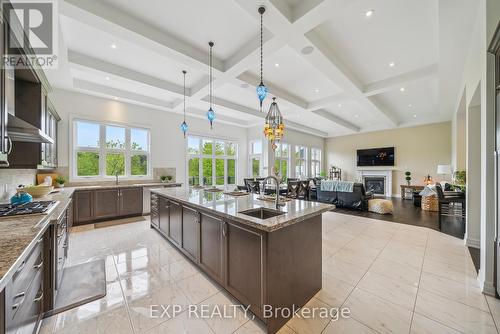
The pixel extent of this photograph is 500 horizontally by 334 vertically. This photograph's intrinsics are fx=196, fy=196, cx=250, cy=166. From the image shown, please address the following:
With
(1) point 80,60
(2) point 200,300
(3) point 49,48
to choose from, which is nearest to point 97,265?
(2) point 200,300

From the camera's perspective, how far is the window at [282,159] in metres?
9.24

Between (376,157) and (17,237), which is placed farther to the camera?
(376,157)

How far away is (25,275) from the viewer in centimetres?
122

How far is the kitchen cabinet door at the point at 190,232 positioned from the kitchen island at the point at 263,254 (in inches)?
0.9

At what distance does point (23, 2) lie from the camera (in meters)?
2.19

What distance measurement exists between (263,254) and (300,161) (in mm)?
9460

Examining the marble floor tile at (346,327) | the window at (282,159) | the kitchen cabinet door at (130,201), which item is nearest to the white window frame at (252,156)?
the window at (282,159)

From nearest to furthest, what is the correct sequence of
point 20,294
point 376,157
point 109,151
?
point 20,294 → point 109,151 → point 376,157

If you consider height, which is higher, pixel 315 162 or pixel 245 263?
pixel 315 162

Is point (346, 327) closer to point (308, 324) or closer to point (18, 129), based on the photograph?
point (308, 324)

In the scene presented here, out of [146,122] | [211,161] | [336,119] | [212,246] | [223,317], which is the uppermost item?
[336,119]

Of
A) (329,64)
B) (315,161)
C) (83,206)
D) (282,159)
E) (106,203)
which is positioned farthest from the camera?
(315,161)

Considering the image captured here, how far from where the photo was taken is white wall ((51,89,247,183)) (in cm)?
481

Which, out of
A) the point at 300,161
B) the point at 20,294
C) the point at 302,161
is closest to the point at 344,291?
the point at 20,294
